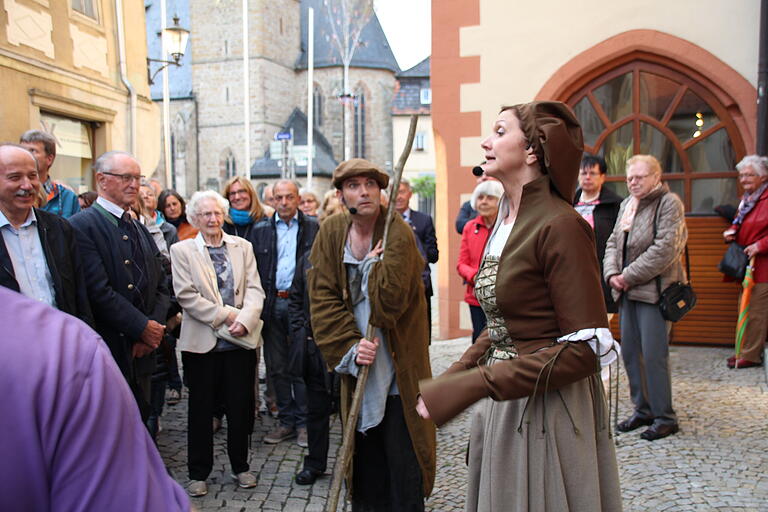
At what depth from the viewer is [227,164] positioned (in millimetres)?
53031

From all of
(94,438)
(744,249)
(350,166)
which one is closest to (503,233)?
(350,166)

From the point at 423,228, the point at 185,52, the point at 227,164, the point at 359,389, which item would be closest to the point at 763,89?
the point at 423,228

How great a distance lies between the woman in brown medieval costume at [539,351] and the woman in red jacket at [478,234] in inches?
123

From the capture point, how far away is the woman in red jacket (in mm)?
5324

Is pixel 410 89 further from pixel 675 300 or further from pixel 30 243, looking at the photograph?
pixel 30 243

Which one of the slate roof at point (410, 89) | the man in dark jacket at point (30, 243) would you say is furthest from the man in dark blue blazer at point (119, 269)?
the slate roof at point (410, 89)

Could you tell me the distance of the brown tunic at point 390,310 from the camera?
3.25m

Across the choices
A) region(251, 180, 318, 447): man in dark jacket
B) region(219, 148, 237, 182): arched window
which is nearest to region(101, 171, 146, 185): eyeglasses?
region(251, 180, 318, 447): man in dark jacket

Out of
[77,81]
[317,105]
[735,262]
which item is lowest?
[735,262]

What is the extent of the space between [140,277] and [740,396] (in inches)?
188

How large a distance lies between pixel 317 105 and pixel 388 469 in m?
53.8

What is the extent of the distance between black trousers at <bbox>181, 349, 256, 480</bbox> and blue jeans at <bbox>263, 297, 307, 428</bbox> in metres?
0.88

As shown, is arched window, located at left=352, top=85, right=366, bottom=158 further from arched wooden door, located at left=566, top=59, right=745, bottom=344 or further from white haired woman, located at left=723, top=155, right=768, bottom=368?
white haired woman, located at left=723, top=155, right=768, bottom=368

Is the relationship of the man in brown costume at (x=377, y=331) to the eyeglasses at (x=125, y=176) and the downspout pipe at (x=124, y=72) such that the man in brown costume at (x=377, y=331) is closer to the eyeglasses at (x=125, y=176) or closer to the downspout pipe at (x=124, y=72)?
the eyeglasses at (x=125, y=176)
